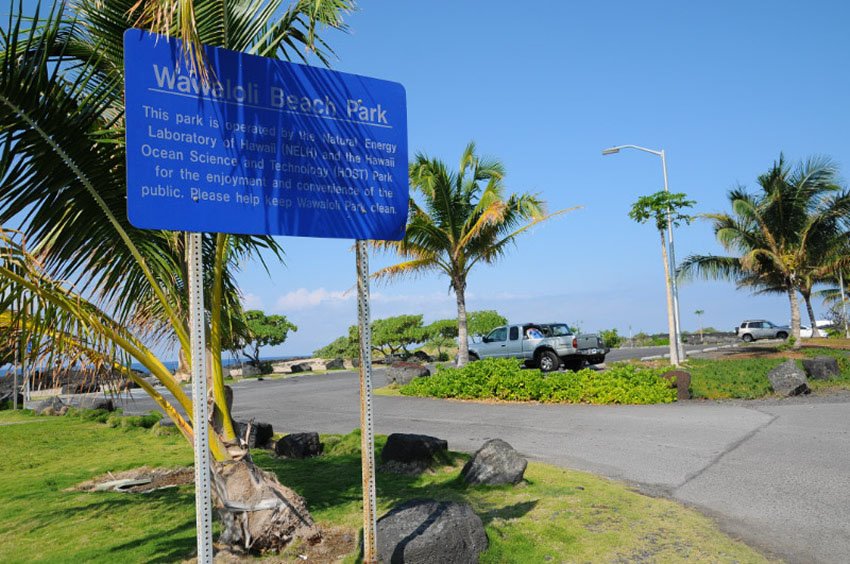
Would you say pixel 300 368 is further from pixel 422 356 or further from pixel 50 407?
pixel 50 407

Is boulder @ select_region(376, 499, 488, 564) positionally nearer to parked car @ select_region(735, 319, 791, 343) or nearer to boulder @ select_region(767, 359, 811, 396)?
boulder @ select_region(767, 359, 811, 396)

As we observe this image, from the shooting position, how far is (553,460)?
847 cm

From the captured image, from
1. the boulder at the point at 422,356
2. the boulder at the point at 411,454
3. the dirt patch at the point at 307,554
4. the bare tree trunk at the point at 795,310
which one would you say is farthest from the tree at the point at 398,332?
the dirt patch at the point at 307,554

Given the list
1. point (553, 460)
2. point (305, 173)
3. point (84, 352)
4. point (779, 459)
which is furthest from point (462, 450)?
point (305, 173)

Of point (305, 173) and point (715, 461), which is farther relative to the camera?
point (715, 461)

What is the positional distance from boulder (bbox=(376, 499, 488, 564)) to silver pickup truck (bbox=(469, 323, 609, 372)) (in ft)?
56.7

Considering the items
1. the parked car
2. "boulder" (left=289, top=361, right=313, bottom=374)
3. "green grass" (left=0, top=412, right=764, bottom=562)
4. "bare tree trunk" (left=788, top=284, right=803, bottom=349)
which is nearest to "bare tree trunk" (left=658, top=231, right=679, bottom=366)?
"bare tree trunk" (left=788, top=284, right=803, bottom=349)

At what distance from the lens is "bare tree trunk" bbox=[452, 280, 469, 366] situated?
67.1 feet

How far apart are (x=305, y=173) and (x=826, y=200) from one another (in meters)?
28.5

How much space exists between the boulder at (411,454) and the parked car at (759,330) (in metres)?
51.6

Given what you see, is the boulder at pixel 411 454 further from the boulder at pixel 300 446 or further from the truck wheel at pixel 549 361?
the truck wheel at pixel 549 361

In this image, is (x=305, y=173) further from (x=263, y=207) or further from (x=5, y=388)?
(x=5, y=388)

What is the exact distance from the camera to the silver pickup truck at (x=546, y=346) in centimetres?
2127

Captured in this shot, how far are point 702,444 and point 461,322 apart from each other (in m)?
11.9
